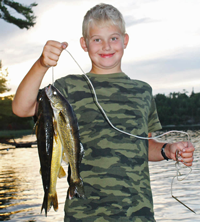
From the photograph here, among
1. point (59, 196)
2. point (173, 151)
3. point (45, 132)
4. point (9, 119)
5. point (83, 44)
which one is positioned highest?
point (83, 44)

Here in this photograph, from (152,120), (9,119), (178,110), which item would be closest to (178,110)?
(178,110)

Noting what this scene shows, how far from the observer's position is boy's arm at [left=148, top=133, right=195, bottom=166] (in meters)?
2.72

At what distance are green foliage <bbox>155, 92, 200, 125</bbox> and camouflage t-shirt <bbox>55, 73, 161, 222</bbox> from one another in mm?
134704

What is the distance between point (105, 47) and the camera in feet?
9.24

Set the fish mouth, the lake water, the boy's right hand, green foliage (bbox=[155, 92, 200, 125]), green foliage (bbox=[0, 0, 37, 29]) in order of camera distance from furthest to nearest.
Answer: green foliage (bbox=[155, 92, 200, 125])
green foliage (bbox=[0, 0, 37, 29])
the lake water
the boy's right hand
the fish mouth

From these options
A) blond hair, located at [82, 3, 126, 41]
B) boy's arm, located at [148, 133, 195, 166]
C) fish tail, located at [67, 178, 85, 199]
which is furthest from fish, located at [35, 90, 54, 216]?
boy's arm, located at [148, 133, 195, 166]

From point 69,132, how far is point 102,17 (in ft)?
4.09

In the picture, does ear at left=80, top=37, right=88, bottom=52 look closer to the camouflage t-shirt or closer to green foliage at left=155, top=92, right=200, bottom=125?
the camouflage t-shirt

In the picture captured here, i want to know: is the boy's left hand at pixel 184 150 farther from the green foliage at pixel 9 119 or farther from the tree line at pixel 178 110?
the tree line at pixel 178 110

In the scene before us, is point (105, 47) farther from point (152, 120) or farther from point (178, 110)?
point (178, 110)

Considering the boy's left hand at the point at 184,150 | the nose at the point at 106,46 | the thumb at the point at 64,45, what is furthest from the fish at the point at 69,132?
the boy's left hand at the point at 184,150

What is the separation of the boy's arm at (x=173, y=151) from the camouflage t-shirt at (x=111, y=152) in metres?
0.27

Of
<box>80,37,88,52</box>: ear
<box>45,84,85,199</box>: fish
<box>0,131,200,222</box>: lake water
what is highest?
<box>80,37,88,52</box>: ear

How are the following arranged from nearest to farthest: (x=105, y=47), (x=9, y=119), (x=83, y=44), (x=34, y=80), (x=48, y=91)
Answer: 1. (x=48, y=91)
2. (x=34, y=80)
3. (x=105, y=47)
4. (x=83, y=44)
5. (x=9, y=119)
